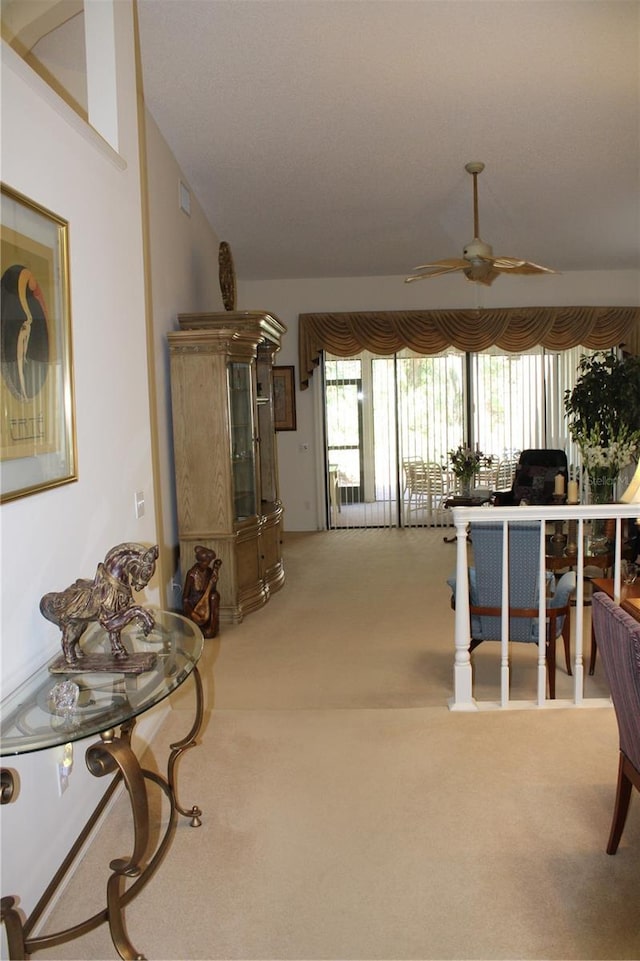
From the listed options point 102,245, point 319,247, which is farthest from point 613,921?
point 319,247

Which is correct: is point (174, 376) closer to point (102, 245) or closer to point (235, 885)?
point (102, 245)

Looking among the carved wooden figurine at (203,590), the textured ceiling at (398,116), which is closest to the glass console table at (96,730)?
the carved wooden figurine at (203,590)

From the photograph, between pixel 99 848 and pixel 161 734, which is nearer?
pixel 99 848

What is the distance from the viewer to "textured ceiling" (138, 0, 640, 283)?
374 cm

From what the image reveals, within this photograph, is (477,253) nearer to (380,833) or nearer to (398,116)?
(398,116)

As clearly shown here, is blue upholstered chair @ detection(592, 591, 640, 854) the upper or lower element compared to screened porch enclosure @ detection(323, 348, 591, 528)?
lower

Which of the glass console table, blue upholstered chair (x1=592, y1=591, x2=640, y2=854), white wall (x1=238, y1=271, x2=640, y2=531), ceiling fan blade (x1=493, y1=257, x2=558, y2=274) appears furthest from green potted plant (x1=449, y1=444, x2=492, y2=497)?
the glass console table

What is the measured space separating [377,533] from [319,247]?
10.6ft

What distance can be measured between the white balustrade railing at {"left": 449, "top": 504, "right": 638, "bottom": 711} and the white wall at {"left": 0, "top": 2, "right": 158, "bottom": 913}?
54.7 inches

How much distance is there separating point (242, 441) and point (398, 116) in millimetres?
2390

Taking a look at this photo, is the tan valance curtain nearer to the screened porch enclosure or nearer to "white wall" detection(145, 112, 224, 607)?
the screened porch enclosure

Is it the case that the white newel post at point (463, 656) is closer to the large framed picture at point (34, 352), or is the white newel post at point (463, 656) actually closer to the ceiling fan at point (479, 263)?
the large framed picture at point (34, 352)

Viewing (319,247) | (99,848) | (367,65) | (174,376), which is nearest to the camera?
(99,848)

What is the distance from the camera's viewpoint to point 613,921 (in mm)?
2004
